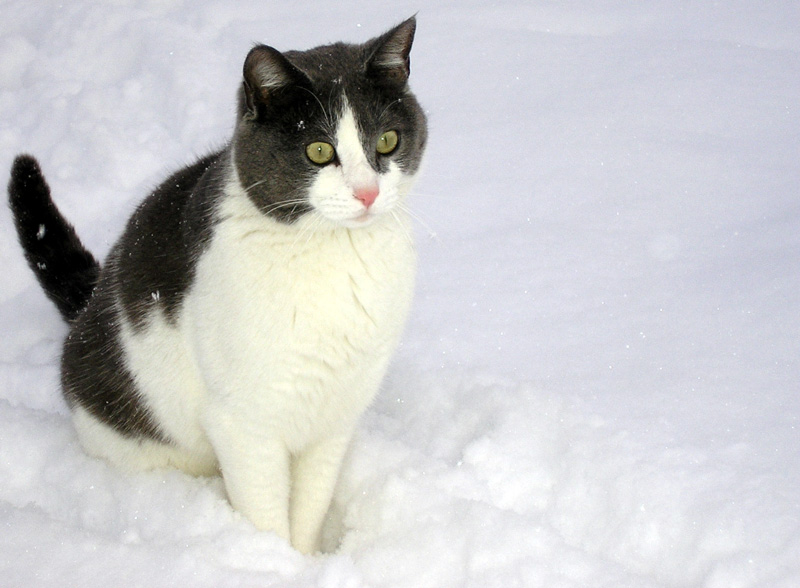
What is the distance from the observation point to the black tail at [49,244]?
9.31 ft

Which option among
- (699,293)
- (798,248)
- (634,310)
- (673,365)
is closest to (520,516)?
(673,365)

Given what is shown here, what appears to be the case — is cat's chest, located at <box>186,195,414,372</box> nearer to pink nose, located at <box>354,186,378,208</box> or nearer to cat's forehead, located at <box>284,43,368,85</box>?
pink nose, located at <box>354,186,378,208</box>

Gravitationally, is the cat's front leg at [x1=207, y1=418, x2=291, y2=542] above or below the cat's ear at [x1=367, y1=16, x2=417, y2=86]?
below

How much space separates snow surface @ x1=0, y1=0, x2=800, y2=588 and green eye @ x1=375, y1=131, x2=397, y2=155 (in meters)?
1.01

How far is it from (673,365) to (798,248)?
0.90m

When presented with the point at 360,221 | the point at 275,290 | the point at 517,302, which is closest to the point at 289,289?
the point at 275,290

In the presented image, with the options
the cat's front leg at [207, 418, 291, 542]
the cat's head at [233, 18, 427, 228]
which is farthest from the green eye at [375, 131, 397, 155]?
the cat's front leg at [207, 418, 291, 542]

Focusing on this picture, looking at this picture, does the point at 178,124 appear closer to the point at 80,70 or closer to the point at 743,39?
the point at 80,70

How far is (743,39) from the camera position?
191 inches

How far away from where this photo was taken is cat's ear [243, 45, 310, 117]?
77.5 inches

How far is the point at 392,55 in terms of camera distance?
7.14 feet

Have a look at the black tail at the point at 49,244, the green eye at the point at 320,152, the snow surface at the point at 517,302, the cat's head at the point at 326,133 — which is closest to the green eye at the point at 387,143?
the cat's head at the point at 326,133

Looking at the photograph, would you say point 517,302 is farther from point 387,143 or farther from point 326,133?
point 326,133

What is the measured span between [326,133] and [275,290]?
42 cm
